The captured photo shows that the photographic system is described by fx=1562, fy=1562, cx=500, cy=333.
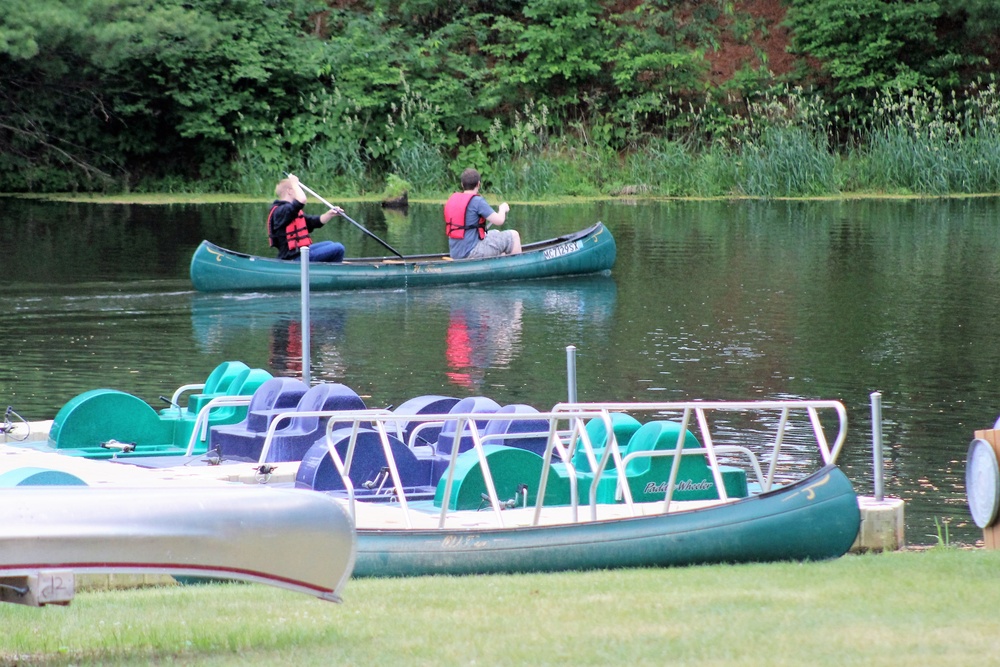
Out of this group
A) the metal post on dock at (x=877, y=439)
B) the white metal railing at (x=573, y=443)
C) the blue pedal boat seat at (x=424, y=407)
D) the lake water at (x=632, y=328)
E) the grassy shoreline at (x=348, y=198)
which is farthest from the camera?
the grassy shoreline at (x=348, y=198)

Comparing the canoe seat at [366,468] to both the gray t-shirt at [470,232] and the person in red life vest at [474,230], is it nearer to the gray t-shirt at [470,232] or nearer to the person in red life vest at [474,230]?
the person in red life vest at [474,230]

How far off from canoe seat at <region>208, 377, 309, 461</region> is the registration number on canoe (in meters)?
12.2

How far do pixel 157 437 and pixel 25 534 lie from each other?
5.74 meters

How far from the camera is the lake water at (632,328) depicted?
507 inches

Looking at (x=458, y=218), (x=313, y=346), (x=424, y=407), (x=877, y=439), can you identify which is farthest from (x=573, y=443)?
(x=458, y=218)

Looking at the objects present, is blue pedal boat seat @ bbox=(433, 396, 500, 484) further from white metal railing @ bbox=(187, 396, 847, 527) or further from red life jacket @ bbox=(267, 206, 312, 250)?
red life jacket @ bbox=(267, 206, 312, 250)

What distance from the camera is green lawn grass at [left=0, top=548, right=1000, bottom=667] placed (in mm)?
4723

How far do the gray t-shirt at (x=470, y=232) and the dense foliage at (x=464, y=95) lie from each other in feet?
46.9

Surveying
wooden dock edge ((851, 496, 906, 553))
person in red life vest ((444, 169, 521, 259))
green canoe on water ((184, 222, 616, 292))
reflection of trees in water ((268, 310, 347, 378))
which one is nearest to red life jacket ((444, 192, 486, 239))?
person in red life vest ((444, 169, 521, 259))

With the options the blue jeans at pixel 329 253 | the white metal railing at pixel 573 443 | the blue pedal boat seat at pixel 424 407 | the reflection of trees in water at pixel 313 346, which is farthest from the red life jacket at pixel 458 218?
the white metal railing at pixel 573 443

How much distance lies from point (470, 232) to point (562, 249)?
1426mm

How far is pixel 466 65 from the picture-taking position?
39.3 m

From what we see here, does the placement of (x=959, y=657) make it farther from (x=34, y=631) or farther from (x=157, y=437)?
(x=157, y=437)

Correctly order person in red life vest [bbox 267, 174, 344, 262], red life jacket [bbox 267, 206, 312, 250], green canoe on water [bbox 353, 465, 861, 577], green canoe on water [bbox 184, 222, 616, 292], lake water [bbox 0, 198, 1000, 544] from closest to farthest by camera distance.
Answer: green canoe on water [bbox 353, 465, 861, 577], lake water [bbox 0, 198, 1000, 544], person in red life vest [bbox 267, 174, 344, 262], red life jacket [bbox 267, 206, 312, 250], green canoe on water [bbox 184, 222, 616, 292]
